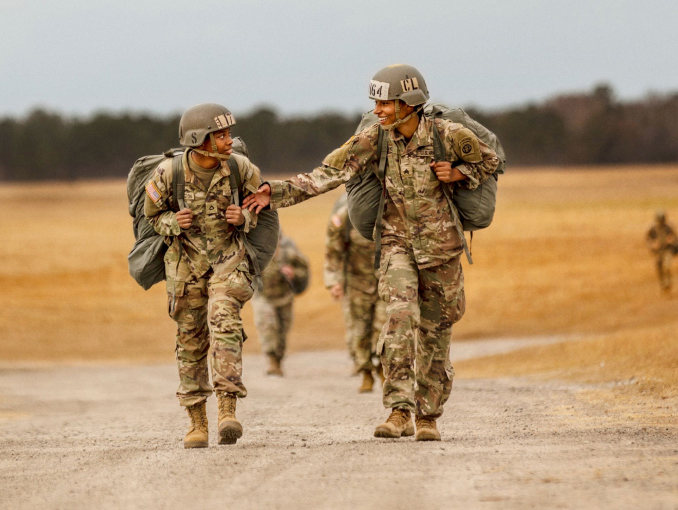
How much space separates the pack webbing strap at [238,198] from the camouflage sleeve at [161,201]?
1.36 feet

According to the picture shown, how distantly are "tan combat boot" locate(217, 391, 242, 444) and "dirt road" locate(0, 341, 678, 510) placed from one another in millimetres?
87

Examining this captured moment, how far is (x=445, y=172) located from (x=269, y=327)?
28.1 ft

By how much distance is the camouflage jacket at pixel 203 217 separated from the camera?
838 centimetres

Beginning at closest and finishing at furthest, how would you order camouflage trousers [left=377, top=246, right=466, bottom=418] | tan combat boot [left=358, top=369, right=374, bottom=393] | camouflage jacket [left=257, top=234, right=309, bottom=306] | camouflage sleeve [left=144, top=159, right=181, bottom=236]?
camouflage trousers [left=377, top=246, right=466, bottom=418], camouflage sleeve [left=144, top=159, right=181, bottom=236], tan combat boot [left=358, top=369, right=374, bottom=393], camouflage jacket [left=257, top=234, right=309, bottom=306]

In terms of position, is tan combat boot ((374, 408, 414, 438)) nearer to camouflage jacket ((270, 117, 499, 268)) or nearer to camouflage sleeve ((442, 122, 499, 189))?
camouflage jacket ((270, 117, 499, 268))

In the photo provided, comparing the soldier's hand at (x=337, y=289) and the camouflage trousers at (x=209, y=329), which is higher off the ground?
the camouflage trousers at (x=209, y=329)

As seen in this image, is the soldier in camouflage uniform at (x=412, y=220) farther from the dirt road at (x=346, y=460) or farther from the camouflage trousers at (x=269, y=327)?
the camouflage trousers at (x=269, y=327)

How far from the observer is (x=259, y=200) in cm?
840

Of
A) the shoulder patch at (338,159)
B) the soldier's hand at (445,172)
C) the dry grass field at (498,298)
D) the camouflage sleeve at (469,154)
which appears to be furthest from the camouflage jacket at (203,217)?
the dry grass field at (498,298)

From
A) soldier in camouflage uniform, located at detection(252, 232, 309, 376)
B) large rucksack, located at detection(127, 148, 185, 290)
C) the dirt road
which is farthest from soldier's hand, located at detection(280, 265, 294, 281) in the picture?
large rucksack, located at detection(127, 148, 185, 290)

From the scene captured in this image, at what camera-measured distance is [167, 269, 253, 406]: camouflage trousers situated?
27.1 ft

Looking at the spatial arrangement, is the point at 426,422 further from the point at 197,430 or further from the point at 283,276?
the point at 283,276

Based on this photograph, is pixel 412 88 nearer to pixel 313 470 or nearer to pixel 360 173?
pixel 360 173

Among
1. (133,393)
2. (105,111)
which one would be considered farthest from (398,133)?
(105,111)
